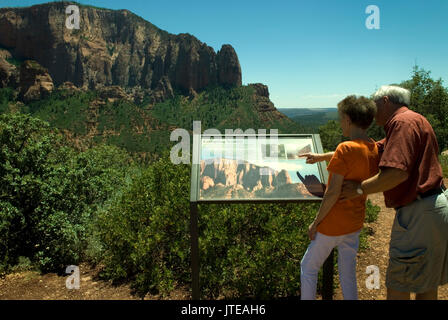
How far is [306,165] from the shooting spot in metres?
3.00

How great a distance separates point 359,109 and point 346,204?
26.1 inches

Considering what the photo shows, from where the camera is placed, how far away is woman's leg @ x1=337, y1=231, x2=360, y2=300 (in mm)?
2318

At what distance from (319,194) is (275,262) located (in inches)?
53.3

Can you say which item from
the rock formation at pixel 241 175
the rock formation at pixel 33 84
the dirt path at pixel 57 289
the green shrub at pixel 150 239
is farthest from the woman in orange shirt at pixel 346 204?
the rock formation at pixel 33 84

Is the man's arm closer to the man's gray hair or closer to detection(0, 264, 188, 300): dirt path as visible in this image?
the man's gray hair

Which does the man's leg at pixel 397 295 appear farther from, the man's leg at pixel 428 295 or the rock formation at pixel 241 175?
the rock formation at pixel 241 175

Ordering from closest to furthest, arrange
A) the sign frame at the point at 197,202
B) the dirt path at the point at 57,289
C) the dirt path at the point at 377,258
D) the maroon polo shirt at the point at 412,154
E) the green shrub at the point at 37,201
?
the maroon polo shirt at the point at 412,154 < the sign frame at the point at 197,202 < the dirt path at the point at 377,258 < the dirt path at the point at 57,289 < the green shrub at the point at 37,201

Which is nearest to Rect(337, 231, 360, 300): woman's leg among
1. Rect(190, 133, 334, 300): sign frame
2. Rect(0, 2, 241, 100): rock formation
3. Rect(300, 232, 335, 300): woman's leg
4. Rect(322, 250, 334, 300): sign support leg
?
Rect(300, 232, 335, 300): woman's leg

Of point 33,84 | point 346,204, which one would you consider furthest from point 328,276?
point 33,84

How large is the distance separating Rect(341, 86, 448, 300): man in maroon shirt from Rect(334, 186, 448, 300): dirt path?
1.78 metres

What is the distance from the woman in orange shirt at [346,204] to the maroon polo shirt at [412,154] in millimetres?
178

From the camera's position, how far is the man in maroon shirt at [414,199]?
6.59ft
